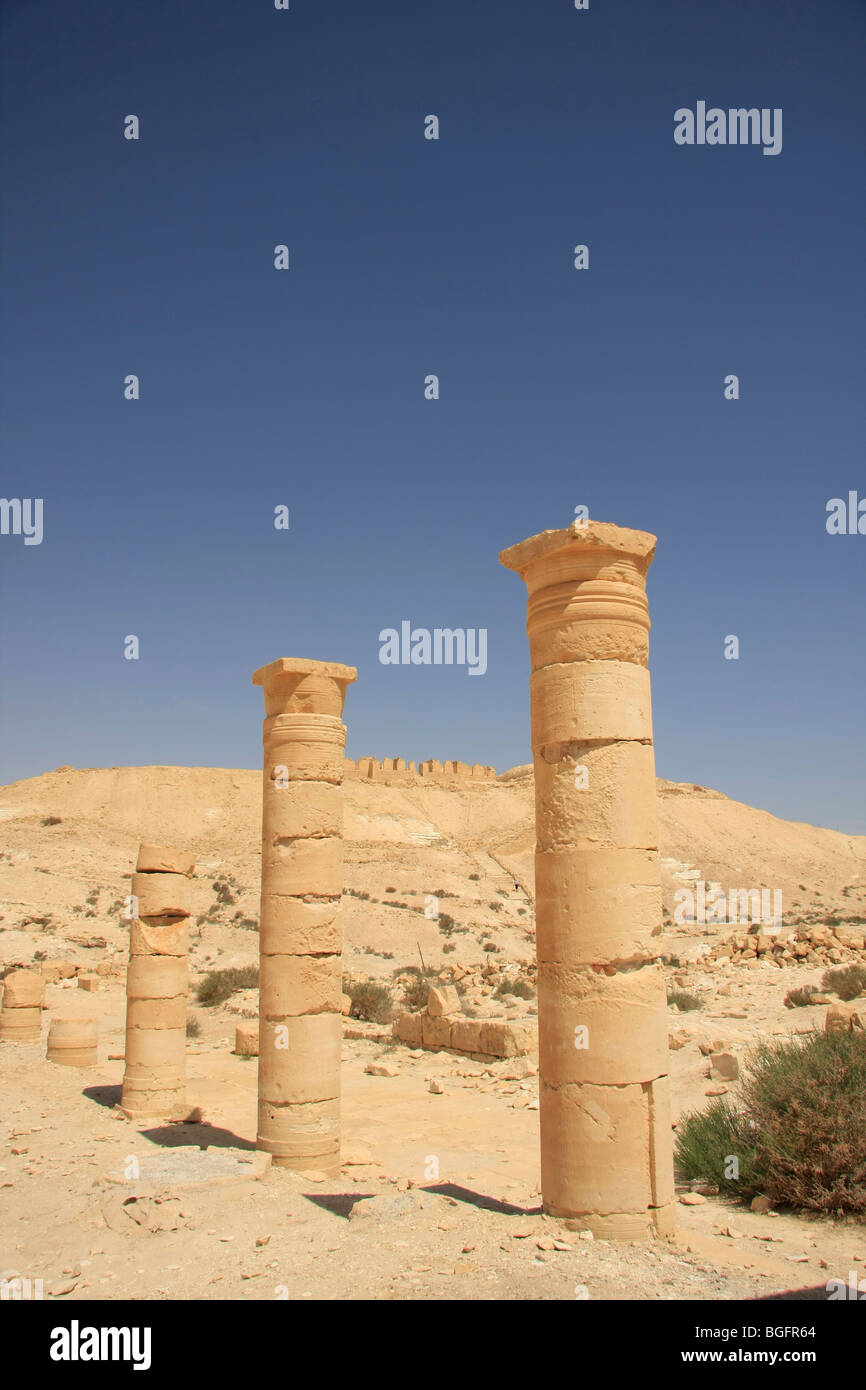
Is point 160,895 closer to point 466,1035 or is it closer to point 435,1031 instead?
point 466,1035

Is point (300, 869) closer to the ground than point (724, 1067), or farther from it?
farther from it

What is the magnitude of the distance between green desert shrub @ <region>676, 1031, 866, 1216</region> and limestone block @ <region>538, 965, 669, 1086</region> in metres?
2.29

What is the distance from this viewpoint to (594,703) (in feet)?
20.1

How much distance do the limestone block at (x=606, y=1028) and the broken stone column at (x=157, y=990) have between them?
8235 millimetres

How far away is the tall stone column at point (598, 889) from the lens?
5.71 meters

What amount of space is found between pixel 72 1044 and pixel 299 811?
8.31 metres

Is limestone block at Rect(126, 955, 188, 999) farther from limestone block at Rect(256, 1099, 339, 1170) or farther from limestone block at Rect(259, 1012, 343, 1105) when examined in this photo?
limestone block at Rect(256, 1099, 339, 1170)

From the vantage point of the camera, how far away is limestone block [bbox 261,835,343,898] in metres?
9.39

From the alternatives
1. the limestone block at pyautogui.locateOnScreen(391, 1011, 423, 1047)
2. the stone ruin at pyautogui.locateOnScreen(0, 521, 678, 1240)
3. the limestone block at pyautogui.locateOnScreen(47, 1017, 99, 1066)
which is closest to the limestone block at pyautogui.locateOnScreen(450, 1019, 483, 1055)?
the limestone block at pyautogui.locateOnScreen(391, 1011, 423, 1047)

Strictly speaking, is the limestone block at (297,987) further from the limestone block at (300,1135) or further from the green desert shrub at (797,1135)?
the green desert shrub at (797,1135)

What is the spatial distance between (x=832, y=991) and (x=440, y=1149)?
8.23 meters

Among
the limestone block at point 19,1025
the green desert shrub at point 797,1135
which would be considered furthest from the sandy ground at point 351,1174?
the limestone block at point 19,1025

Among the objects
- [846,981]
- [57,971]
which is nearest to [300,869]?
[846,981]

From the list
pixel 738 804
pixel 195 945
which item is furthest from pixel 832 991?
pixel 738 804
